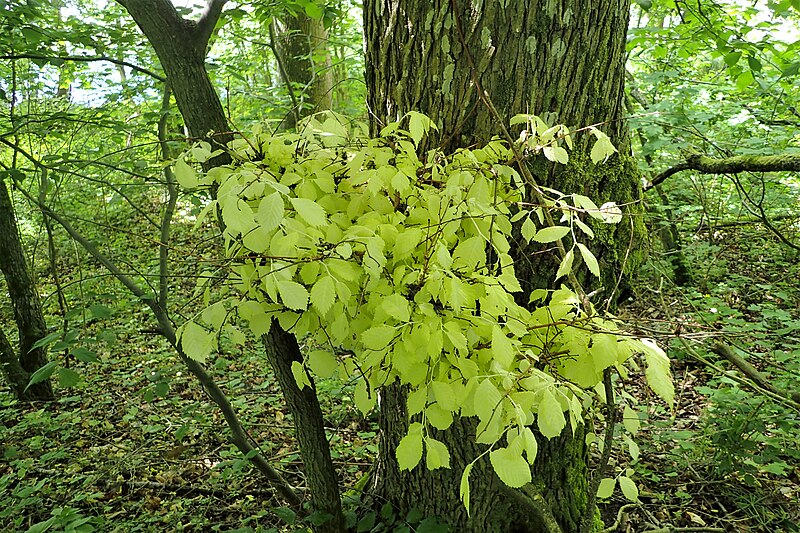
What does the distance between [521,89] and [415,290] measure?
0.81 metres

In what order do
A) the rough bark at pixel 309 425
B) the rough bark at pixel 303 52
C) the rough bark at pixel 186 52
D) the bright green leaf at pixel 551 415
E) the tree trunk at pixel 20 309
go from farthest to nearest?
1. the rough bark at pixel 303 52
2. the tree trunk at pixel 20 309
3. the rough bark at pixel 309 425
4. the rough bark at pixel 186 52
5. the bright green leaf at pixel 551 415

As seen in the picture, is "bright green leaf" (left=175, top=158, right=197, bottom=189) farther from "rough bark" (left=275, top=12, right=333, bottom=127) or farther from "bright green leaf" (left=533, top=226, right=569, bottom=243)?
"rough bark" (left=275, top=12, right=333, bottom=127)

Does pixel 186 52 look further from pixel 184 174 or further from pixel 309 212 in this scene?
pixel 309 212

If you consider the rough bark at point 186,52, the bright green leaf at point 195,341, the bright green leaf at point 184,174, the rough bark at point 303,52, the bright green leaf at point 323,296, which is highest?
the rough bark at point 303,52

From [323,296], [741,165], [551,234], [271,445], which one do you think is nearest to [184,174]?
[323,296]

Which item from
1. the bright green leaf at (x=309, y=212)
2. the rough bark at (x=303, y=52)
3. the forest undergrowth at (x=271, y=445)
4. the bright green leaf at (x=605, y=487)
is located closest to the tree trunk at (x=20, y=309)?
the forest undergrowth at (x=271, y=445)

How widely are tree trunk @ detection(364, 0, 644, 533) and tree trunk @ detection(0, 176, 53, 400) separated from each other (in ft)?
12.3

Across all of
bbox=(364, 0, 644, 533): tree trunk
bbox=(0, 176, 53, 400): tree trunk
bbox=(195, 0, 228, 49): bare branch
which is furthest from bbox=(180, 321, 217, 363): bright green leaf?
bbox=(0, 176, 53, 400): tree trunk

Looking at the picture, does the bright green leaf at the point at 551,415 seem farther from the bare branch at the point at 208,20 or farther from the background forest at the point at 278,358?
the bare branch at the point at 208,20

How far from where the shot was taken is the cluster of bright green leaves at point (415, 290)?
3.33 ft

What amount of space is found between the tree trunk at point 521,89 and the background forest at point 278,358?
0.08m

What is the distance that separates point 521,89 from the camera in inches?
63.2

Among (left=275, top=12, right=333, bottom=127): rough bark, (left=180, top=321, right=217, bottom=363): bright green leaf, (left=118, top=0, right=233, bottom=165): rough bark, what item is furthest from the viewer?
(left=275, top=12, right=333, bottom=127): rough bark

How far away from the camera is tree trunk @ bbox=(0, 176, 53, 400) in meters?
4.12
